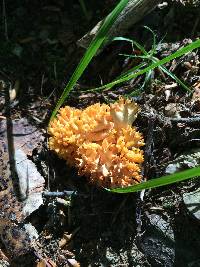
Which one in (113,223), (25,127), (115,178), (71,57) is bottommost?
(113,223)

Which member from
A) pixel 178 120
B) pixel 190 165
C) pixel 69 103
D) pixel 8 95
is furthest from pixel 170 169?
pixel 8 95

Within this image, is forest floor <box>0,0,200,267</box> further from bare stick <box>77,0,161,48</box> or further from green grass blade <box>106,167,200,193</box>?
green grass blade <box>106,167,200,193</box>

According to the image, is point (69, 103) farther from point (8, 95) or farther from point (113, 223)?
point (113, 223)

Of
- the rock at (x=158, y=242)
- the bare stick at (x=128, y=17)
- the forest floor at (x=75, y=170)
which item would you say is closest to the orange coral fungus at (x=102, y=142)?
the forest floor at (x=75, y=170)

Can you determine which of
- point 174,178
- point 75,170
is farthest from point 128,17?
point 174,178

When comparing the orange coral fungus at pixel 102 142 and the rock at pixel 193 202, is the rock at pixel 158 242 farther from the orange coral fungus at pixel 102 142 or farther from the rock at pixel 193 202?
the orange coral fungus at pixel 102 142

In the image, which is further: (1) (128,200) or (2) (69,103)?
(2) (69,103)

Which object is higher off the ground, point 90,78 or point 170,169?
point 90,78
